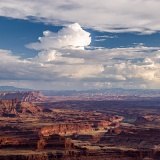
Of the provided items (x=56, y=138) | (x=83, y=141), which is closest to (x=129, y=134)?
(x=83, y=141)

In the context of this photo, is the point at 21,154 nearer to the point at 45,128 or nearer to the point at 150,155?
the point at 150,155

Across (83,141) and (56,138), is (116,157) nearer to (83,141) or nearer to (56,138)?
(56,138)

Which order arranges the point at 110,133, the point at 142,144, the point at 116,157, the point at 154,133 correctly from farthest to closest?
the point at 110,133 → the point at 154,133 → the point at 142,144 → the point at 116,157

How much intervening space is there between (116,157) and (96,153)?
680 cm

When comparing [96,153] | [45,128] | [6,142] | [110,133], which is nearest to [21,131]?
[45,128]

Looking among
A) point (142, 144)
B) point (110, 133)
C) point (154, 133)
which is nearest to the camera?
point (142, 144)

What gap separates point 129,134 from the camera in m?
165

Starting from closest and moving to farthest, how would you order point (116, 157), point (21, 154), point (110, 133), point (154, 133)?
point (21, 154)
point (116, 157)
point (154, 133)
point (110, 133)

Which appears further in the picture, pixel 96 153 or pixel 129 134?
pixel 129 134

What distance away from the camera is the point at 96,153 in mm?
121438

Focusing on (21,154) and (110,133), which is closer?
(21,154)

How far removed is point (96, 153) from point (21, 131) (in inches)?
2736

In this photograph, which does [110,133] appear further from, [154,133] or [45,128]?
[45,128]

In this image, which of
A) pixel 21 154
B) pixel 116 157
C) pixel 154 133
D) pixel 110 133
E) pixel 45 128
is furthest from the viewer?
pixel 45 128
